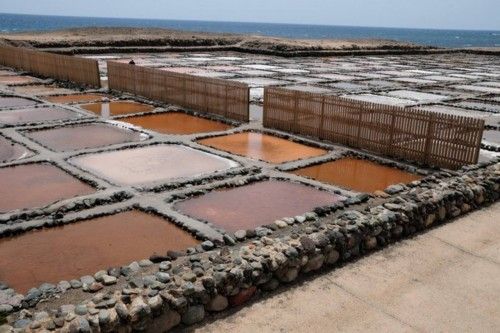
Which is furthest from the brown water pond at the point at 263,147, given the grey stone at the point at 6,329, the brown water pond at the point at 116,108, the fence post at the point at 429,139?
the grey stone at the point at 6,329

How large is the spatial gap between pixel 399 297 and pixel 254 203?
357 centimetres

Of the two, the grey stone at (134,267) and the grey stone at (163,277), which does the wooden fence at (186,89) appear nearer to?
the grey stone at (134,267)

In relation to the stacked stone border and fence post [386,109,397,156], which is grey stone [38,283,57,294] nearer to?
the stacked stone border

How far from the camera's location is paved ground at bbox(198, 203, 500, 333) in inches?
202

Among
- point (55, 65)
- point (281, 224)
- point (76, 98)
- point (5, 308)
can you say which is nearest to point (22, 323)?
point (5, 308)

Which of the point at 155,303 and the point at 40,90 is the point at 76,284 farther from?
the point at 40,90

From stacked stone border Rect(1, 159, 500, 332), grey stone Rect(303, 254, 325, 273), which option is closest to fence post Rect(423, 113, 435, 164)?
stacked stone border Rect(1, 159, 500, 332)

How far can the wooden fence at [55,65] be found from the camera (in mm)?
20688

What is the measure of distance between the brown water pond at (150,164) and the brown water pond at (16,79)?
12.7 meters

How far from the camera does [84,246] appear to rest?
22.7 feet

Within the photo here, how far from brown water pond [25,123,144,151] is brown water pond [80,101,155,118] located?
195 centimetres

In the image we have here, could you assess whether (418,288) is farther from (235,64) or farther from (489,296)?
(235,64)

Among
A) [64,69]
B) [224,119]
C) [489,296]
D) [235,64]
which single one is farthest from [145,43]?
[489,296]

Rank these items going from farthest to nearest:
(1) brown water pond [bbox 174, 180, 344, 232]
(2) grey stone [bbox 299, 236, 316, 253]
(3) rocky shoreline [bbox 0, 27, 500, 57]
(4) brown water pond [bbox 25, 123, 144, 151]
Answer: (3) rocky shoreline [bbox 0, 27, 500, 57]
(4) brown water pond [bbox 25, 123, 144, 151]
(1) brown water pond [bbox 174, 180, 344, 232]
(2) grey stone [bbox 299, 236, 316, 253]
